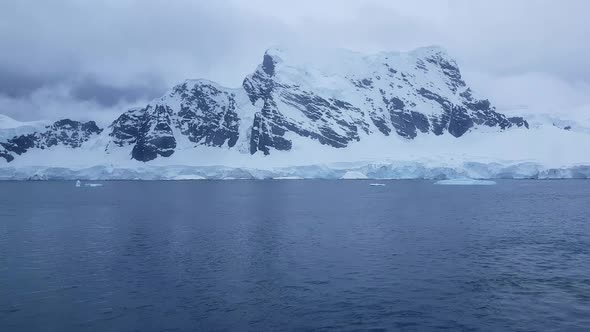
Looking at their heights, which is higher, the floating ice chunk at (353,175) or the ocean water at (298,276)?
the floating ice chunk at (353,175)

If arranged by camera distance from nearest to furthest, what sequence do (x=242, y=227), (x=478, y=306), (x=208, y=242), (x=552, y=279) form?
(x=478, y=306) → (x=552, y=279) → (x=208, y=242) → (x=242, y=227)

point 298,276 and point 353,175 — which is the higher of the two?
point 353,175

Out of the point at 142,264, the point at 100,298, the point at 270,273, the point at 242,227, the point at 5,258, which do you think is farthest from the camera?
the point at 242,227

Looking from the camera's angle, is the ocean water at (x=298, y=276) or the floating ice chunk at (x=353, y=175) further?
the floating ice chunk at (x=353, y=175)

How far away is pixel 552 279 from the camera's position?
2528cm

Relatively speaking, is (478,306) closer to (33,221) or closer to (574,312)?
(574,312)

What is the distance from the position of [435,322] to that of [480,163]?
164398 mm

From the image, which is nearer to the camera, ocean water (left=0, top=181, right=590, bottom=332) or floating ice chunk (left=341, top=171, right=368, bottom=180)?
ocean water (left=0, top=181, right=590, bottom=332)

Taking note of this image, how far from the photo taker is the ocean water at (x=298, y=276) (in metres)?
19.8

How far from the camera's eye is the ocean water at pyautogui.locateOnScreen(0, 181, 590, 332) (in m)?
19.8

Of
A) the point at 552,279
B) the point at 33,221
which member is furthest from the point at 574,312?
the point at 33,221

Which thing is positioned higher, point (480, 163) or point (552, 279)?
point (480, 163)

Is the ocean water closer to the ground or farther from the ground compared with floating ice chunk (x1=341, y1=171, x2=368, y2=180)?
closer to the ground

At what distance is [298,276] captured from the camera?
2703 cm
